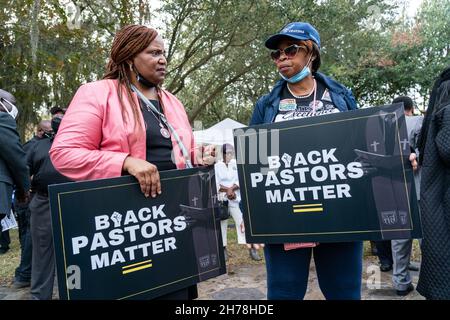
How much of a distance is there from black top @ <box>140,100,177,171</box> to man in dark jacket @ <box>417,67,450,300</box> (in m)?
1.22

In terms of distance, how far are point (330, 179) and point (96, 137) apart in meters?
1.03

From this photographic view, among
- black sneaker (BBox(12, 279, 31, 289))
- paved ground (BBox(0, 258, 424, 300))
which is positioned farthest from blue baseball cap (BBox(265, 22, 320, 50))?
black sneaker (BBox(12, 279, 31, 289))

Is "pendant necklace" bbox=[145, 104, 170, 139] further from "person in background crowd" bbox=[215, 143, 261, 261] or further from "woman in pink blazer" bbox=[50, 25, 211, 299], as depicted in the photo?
"person in background crowd" bbox=[215, 143, 261, 261]

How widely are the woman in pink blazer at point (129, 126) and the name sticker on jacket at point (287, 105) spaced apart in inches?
21.6

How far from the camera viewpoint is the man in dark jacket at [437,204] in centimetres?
171

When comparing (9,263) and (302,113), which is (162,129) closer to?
(302,113)

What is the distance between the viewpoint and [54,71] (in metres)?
8.52

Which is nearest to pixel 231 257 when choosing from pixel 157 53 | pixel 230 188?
pixel 230 188

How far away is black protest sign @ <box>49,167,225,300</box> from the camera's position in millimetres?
1346

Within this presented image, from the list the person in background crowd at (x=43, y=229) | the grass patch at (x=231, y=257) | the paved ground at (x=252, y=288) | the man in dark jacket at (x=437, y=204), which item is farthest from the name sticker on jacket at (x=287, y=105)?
the grass patch at (x=231, y=257)

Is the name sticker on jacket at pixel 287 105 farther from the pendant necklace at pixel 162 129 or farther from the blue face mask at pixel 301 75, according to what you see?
the pendant necklace at pixel 162 129

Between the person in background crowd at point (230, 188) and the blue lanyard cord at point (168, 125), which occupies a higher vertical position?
the blue lanyard cord at point (168, 125)

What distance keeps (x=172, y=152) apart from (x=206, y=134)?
9542 millimetres
